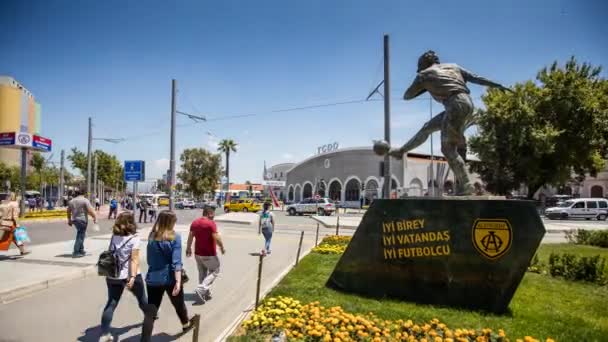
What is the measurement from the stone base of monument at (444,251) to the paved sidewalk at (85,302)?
80.9 inches

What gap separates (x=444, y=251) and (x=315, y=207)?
30682mm

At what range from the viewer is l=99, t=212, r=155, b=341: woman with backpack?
4137 mm

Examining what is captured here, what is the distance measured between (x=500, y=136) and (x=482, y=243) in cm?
2980

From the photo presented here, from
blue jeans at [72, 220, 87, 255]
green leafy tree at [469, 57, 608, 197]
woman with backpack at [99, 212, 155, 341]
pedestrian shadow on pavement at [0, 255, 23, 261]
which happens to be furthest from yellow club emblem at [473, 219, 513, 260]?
green leafy tree at [469, 57, 608, 197]

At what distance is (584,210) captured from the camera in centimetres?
3147

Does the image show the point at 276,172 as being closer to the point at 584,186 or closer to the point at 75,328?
the point at 584,186

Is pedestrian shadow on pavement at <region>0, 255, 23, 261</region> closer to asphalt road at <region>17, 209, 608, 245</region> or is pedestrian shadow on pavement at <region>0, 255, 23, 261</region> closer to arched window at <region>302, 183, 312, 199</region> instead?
asphalt road at <region>17, 209, 608, 245</region>

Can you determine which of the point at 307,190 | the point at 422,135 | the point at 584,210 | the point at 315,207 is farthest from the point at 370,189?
the point at 422,135

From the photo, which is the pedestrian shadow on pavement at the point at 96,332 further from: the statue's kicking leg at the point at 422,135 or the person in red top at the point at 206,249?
the statue's kicking leg at the point at 422,135

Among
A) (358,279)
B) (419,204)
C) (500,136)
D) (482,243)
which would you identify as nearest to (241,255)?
(358,279)

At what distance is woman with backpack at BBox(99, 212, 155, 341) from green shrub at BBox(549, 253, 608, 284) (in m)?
7.94

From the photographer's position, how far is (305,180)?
222ft

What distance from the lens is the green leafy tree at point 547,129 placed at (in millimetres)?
28625

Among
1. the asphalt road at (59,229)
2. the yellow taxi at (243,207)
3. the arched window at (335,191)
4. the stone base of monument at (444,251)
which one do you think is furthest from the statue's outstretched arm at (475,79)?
the arched window at (335,191)
